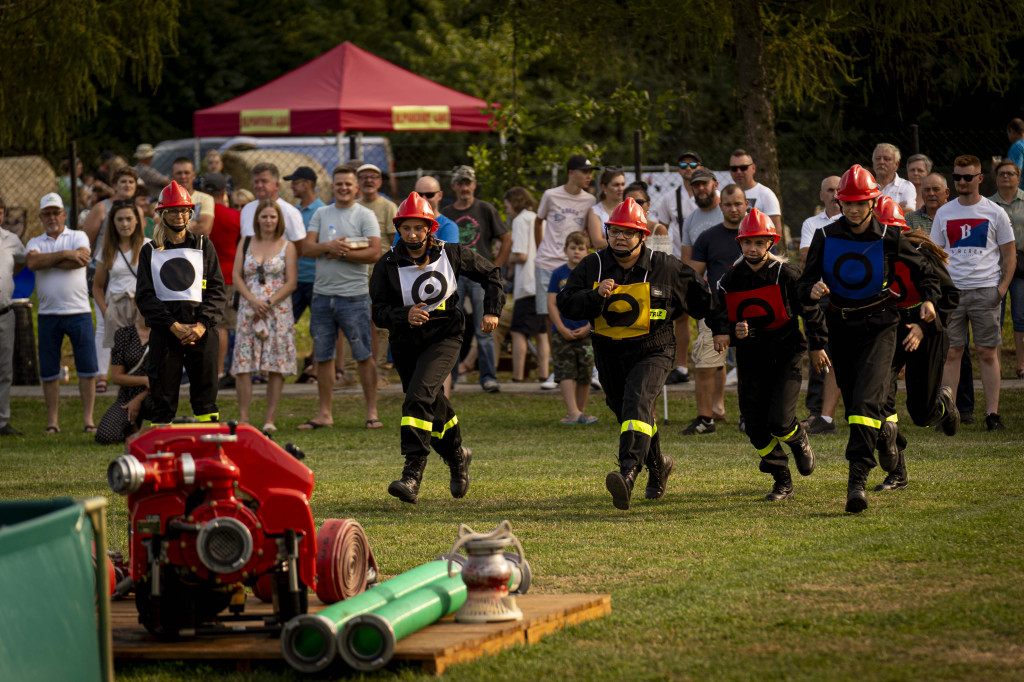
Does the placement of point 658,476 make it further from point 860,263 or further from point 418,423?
point 860,263

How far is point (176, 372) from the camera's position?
11133mm

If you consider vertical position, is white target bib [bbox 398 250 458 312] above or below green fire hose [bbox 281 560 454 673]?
above

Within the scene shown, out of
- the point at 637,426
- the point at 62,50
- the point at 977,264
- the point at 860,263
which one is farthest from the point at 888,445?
the point at 62,50

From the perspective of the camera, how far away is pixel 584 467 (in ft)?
38.0

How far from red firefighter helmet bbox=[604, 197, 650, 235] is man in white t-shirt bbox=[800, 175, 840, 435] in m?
3.75

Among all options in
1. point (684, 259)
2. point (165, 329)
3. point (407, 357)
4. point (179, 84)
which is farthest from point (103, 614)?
point (179, 84)

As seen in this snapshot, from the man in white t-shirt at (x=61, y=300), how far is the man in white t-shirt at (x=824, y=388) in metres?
7.13

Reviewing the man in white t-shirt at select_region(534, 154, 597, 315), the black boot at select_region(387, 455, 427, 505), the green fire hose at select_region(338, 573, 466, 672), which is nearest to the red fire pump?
the green fire hose at select_region(338, 573, 466, 672)

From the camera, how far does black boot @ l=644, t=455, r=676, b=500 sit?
9.92 m

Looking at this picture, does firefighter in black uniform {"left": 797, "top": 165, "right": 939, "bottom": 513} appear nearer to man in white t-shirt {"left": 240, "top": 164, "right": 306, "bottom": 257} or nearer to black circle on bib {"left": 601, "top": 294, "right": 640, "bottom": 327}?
black circle on bib {"left": 601, "top": 294, "right": 640, "bottom": 327}

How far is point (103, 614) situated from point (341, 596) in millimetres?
1610

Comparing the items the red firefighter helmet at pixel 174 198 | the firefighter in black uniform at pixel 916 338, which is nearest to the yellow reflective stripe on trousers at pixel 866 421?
the firefighter in black uniform at pixel 916 338

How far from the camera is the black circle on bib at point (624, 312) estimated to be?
9.66m

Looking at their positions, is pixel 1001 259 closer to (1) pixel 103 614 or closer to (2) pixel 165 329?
(2) pixel 165 329
